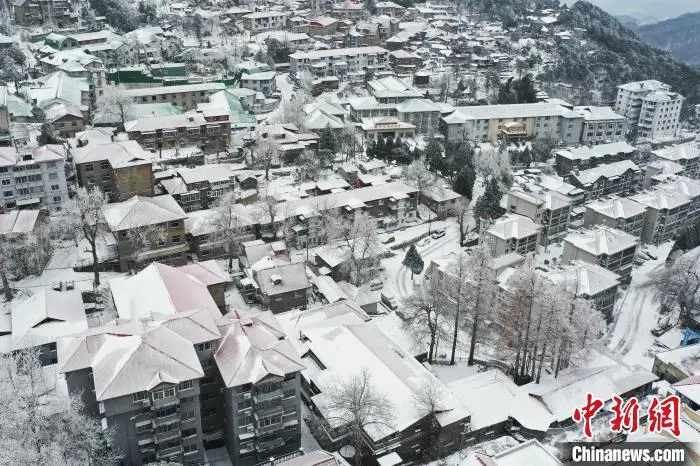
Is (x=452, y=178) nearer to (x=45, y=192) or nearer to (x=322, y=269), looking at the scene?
(x=322, y=269)

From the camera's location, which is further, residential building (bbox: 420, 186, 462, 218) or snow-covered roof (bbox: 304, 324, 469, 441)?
residential building (bbox: 420, 186, 462, 218)

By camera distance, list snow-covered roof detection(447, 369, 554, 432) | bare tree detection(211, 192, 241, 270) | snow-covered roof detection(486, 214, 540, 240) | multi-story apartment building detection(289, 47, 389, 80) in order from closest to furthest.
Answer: snow-covered roof detection(447, 369, 554, 432) < bare tree detection(211, 192, 241, 270) < snow-covered roof detection(486, 214, 540, 240) < multi-story apartment building detection(289, 47, 389, 80)

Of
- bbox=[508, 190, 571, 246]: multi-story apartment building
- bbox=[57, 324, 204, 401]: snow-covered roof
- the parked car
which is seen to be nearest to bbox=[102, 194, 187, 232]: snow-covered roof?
bbox=[57, 324, 204, 401]: snow-covered roof

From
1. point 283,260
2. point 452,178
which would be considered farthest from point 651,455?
point 452,178

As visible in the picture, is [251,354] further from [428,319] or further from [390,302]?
[390,302]

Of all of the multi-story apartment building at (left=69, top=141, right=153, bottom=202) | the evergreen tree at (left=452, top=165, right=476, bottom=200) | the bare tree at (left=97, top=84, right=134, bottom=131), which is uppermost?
the bare tree at (left=97, top=84, right=134, bottom=131)

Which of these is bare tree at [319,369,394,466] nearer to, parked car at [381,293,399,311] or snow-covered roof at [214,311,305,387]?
snow-covered roof at [214,311,305,387]

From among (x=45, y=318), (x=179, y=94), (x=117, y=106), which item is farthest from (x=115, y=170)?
(x=179, y=94)
